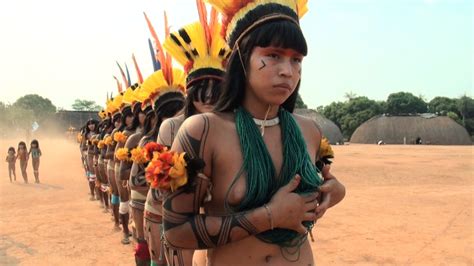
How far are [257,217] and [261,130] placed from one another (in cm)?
43

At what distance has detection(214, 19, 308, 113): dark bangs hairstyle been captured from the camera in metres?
1.92

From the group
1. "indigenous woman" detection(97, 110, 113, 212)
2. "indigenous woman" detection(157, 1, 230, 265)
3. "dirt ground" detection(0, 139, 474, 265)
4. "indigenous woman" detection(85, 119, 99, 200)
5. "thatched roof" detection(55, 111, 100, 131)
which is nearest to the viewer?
"indigenous woman" detection(157, 1, 230, 265)

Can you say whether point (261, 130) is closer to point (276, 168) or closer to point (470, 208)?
point (276, 168)

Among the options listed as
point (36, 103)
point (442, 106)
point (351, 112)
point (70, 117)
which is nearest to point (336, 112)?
point (351, 112)

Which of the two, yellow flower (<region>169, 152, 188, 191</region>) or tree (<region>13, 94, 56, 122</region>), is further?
tree (<region>13, 94, 56, 122</region>)

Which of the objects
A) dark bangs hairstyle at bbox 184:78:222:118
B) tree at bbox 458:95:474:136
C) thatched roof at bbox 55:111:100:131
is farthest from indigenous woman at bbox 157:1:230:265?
tree at bbox 458:95:474:136

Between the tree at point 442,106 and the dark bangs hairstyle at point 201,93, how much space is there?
63141 millimetres

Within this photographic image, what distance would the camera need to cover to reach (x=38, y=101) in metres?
100

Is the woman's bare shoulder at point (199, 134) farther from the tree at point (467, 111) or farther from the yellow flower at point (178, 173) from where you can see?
the tree at point (467, 111)

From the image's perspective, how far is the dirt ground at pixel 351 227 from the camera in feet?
22.9

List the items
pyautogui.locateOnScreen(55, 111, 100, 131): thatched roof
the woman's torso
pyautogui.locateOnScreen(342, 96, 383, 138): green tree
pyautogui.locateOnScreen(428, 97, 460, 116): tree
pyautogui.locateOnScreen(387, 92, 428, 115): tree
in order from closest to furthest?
the woman's torso, pyautogui.locateOnScreen(55, 111, 100, 131): thatched roof, pyautogui.locateOnScreen(342, 96, 383, 138): green tree, pyautogui.locateOnScreen(428, 97, 460, 116): tree, pyautogui.locateOnScreen(387, 92, 428, 115): tree

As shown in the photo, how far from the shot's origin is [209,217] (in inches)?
72.4

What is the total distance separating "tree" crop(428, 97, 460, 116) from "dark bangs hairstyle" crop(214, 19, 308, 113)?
6459 centimetres

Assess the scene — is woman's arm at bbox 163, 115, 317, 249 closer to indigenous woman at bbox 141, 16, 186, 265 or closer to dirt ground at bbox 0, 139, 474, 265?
indigenous woman at bbox 141, 16, 186, 265
